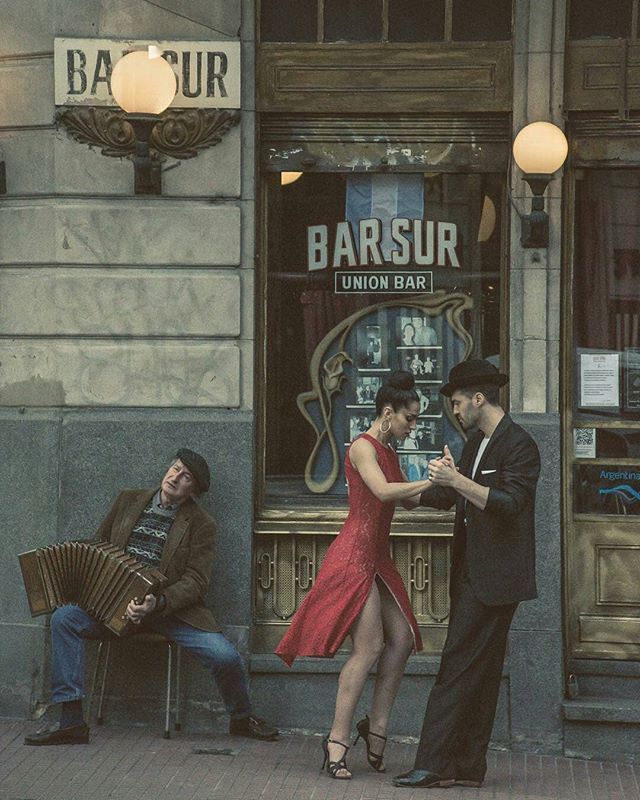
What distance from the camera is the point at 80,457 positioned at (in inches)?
360

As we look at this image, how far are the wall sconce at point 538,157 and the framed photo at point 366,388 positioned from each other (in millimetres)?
1343

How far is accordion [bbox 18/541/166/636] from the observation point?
27.6 feet

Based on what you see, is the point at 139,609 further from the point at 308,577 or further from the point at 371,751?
the point at 371,751

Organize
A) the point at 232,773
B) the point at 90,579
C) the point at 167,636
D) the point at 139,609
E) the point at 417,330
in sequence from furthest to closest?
the point at 417,330 → the point at 167,636 → the point at 90,579 → the point at 139,609 → the point at 232,773

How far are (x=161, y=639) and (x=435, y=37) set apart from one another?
3964mm

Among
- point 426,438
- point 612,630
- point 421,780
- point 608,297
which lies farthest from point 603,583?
point 421,780

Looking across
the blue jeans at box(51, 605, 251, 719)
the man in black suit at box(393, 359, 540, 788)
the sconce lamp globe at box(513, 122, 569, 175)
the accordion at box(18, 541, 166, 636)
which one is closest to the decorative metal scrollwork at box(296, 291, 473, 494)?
the sconce lamp globe at box(513, 122, 569, 175)

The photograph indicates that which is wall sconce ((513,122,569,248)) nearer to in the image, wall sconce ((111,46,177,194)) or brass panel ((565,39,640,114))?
brass panel ((565,39,640,114))

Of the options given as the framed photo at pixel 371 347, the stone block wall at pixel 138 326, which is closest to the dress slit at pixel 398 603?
the stone block wall at pixel 138 326

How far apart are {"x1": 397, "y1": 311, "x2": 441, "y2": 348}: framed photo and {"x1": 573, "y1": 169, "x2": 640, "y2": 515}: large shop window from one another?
0.87 meters

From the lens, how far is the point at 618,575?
917 centimetres

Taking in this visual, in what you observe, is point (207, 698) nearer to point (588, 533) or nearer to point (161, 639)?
point (161, 639)

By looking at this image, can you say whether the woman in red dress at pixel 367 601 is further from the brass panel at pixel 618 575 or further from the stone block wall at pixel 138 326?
the brass panel at pixel 618 575

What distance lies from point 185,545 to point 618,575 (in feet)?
8.58
